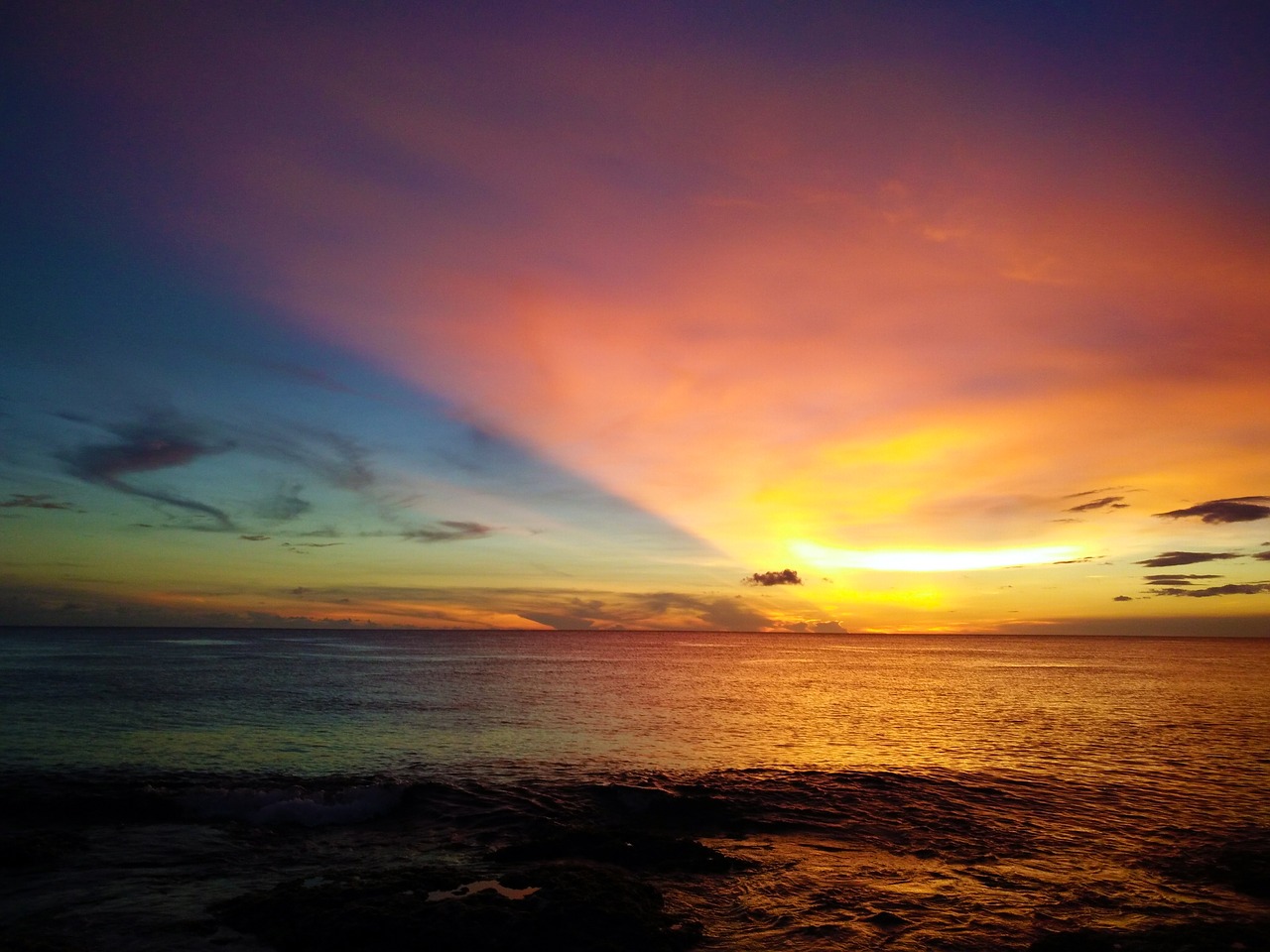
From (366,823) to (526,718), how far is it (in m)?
28.7

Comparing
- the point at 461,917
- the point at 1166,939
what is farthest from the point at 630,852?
the point at 1166,939

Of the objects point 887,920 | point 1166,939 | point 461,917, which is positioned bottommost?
point 887,920

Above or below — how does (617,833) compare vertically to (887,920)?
above

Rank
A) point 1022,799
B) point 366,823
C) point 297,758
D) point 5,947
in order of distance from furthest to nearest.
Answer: point 297,758 → point 1022,799 → point 366,823 → point 5,947

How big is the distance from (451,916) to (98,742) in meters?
35.0

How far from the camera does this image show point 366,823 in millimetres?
25859

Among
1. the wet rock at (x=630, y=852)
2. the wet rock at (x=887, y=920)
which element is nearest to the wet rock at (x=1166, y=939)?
the wet rock at (x=887, y=920)

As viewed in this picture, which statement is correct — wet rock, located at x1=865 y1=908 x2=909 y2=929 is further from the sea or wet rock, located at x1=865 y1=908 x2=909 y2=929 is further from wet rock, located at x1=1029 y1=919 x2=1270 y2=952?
wet rock, located at x1=1029 y1=919 x2=1270 y2=952

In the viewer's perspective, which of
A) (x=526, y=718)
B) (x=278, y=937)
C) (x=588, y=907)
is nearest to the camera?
(x=278, y=937)

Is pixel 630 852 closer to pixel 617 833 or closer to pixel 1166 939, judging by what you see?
pixel 617 833

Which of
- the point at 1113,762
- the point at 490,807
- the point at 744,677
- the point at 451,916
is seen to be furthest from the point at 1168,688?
the point at 451,916

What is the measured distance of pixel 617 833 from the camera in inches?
924

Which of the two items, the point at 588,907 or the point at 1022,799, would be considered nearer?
the point at 588,907

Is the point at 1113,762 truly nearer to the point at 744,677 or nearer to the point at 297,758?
the point at 297,758
